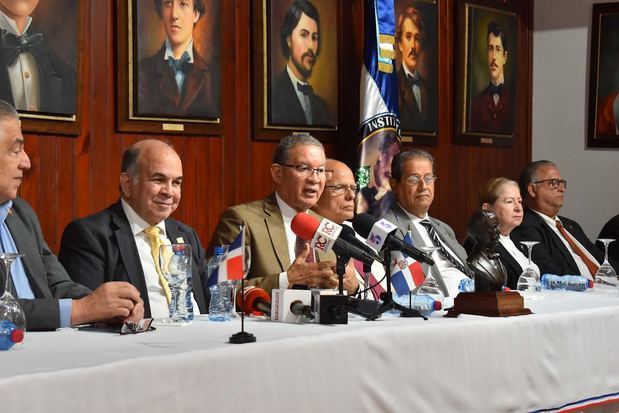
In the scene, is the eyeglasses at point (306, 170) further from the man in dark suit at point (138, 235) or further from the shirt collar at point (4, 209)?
the shirt collar at point (4, 209)

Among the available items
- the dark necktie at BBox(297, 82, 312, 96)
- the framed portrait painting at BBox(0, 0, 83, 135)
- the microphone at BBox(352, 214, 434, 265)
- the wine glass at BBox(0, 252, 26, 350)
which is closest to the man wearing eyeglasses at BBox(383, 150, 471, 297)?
the dark necktie at BBox(297, 82, 312, 96)

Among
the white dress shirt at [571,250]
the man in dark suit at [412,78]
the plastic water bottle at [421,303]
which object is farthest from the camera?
the man in dark suit at [412,78]

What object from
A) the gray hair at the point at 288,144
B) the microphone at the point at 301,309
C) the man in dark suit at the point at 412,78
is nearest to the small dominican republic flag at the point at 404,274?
→ the microphone at the point at 301,309

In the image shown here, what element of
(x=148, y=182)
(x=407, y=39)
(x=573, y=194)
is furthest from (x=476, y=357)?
(x=573, y=194)

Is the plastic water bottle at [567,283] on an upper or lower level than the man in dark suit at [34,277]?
lower

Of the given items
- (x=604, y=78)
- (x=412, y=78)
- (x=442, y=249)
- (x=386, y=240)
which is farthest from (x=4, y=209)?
(x=604, y=78)

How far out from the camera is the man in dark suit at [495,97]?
885cm

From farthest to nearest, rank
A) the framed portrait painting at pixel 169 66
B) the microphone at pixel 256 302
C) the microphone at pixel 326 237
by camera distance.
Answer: the framed portrait painting at pixel 169 66 < the microphone at pixel 256 302 < the microphone at pixel 326 237

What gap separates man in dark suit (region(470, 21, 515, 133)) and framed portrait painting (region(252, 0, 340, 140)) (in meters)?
1.90

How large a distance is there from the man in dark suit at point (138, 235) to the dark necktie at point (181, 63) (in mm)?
2072

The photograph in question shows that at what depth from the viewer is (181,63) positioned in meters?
6.42

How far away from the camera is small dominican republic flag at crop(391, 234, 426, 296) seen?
12.5 feet

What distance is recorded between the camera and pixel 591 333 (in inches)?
152

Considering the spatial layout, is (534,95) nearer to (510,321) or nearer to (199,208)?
(199,208)
